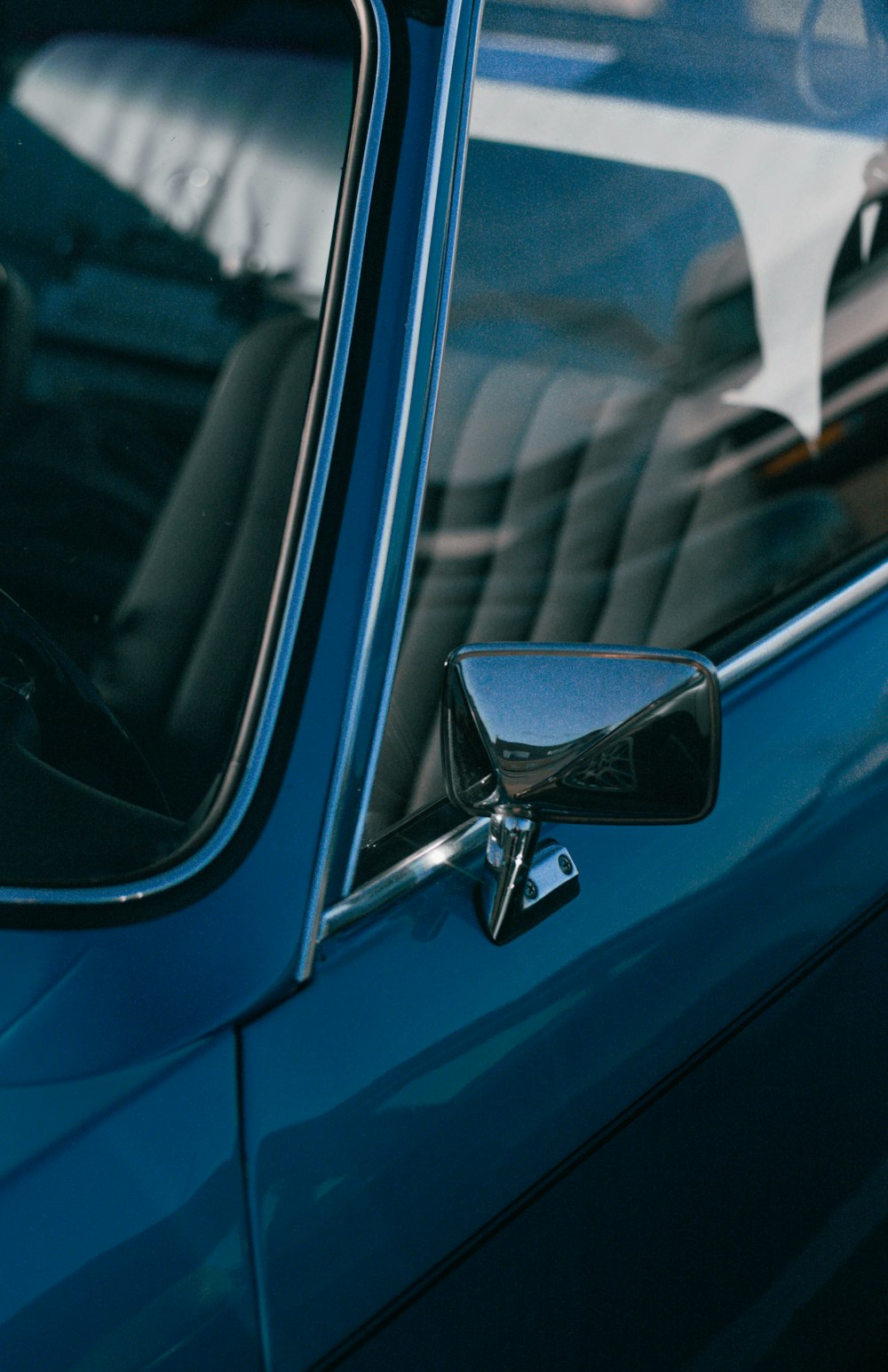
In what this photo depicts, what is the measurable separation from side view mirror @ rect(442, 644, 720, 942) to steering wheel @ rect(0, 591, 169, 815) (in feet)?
0.84

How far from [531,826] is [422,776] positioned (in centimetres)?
36

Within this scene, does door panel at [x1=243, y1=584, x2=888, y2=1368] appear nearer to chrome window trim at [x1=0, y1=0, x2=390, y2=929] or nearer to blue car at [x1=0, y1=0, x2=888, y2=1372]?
blue car at [x1=0, y1=0, x2=888, y2=1372]

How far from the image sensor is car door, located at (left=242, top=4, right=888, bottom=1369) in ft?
3.29

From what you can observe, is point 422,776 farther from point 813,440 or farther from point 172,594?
point 813,440

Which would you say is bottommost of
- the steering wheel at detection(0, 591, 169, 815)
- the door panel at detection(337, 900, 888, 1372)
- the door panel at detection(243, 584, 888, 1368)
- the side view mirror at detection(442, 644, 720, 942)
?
the door panel at detection(337, 900, 888, 1372)

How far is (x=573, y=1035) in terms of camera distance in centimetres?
110

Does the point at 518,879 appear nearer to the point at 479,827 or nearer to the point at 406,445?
the point at 479,827

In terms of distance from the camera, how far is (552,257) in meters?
1.74

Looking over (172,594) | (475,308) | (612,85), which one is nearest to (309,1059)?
(172,594)

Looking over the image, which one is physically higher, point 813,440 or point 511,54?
point 511,54

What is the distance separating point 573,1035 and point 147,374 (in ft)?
2.29

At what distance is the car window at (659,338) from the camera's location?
5.28 feet

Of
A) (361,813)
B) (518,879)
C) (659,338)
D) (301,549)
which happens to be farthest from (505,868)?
(659,338)

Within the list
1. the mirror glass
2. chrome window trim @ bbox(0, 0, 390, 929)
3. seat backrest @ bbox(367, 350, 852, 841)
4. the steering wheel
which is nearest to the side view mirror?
the mirror glass
